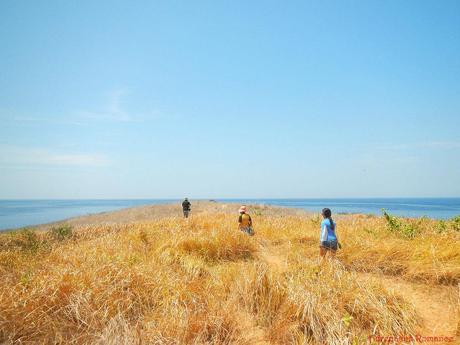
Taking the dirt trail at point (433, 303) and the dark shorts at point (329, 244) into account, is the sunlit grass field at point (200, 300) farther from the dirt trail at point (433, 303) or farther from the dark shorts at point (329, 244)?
the dark shorts at point (329, 244)

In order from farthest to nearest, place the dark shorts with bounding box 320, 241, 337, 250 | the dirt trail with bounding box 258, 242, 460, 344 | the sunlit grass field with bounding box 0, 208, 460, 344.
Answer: the dark shorts with bounding box 320, 241, 337, 250 < the dirt trail with bounding box 258, 242, 460, 344 < the sunlit grass field with bounding box 0, 208, 460, 344

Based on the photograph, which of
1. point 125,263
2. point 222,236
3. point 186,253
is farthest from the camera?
point 222,236

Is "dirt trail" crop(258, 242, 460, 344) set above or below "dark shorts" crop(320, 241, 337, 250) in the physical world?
below

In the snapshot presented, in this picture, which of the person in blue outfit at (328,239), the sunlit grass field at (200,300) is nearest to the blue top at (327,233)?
the person in blue outfit at (328,239)

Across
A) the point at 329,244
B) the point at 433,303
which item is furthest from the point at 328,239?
the point at 433,303

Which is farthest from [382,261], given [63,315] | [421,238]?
[63,315]

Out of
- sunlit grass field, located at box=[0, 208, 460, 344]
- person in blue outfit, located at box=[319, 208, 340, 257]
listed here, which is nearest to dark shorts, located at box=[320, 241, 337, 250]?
person in blue outfit, located at box=[319, 208, 340, 257]

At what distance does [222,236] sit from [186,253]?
1.48m

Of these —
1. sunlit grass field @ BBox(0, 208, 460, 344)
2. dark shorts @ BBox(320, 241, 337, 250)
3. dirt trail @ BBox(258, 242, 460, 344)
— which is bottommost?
dirt trail @ BBox(258, 242, 460, 344)

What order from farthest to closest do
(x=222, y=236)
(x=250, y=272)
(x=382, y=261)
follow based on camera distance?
1. (x=222, y=236)
2. (x=382, y=261)
3. (x=250, y=272)

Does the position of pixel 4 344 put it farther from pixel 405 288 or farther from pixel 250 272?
pixel 405 288

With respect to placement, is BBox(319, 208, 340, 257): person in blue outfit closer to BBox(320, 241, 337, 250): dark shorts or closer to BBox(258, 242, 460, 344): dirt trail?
BBox(320, 241, 337, 250): dark shorts

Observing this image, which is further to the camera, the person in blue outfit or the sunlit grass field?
the person in blue outfit

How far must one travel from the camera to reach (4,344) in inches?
178
